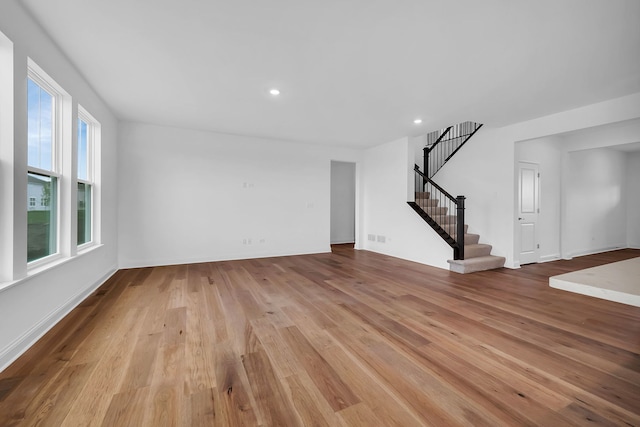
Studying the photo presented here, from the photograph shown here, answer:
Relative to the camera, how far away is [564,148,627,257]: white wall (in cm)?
618

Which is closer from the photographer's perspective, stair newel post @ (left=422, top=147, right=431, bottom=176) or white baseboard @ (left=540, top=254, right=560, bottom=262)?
white baseboard @ (left=540, top=254, right=560, bottom=262)

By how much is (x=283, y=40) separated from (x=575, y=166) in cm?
747

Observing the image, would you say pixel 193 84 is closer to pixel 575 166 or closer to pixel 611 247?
pixel 575 166

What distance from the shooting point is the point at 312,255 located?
6324 millimetres

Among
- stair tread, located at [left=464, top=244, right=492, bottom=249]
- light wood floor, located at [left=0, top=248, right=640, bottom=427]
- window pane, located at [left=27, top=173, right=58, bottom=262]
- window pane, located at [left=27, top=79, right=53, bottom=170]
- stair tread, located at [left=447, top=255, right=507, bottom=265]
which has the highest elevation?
window pane, located at [left=27, top=79, right=53, bottom=170]

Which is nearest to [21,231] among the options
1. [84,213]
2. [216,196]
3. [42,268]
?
[42,268]

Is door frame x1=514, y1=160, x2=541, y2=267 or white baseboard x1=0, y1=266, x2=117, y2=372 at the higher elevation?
door frame x1=514, y1=160, x2=541, y2=267

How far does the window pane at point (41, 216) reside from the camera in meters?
2.42

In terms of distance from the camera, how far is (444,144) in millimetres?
6805

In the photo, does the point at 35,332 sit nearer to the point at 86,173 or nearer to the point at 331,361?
the point at 86,173

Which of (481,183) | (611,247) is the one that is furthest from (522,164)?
(611,247)

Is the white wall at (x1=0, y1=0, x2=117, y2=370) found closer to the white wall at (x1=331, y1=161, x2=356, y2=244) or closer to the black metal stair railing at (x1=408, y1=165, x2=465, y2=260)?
the black metal stair railing at (x1=408, y1=165, x2=465, y2=260)

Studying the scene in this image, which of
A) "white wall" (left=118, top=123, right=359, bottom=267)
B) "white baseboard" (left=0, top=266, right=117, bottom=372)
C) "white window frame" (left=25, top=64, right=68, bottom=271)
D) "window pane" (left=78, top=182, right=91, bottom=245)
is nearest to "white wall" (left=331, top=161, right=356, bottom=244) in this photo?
"white wall" (left=118, top=123, right=359, bottom=267)

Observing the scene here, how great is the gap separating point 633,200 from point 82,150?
1265 centimetres
